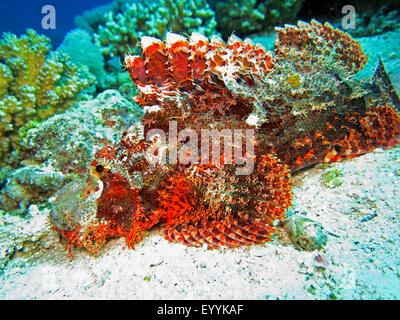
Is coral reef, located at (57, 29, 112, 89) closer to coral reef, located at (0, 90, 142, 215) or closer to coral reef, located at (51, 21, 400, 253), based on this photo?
coral reef, located at (0, 90, 142, 215)

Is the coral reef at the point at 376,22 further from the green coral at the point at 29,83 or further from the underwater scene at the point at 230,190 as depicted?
the green coral at the point at 29,83

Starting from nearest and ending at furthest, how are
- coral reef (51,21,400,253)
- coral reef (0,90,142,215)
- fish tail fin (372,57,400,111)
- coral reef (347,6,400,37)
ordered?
coral reef (51,21,400,253), fish tail fin (372,57,400,111), coral reef (0,90,142,215), coral reef (347,6,400,37)

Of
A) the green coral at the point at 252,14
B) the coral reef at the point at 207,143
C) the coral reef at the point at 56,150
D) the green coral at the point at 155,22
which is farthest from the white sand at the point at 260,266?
the green coral at the point at 252,14

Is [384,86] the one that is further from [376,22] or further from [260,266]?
[376,22]

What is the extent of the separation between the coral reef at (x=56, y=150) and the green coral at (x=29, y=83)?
0.34 m

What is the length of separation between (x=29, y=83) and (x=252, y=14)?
6528mm

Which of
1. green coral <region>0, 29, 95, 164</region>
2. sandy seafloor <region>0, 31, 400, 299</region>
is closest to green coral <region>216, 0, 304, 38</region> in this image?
green coral <region>0, 29, 95, 164</region>

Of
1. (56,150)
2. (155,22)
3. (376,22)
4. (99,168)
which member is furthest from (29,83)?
(376,22)

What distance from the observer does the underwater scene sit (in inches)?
88.9

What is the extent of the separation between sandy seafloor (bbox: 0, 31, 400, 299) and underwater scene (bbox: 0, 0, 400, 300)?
0.01 meters

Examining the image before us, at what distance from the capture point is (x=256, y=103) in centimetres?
290

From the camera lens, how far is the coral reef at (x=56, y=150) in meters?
3.78
